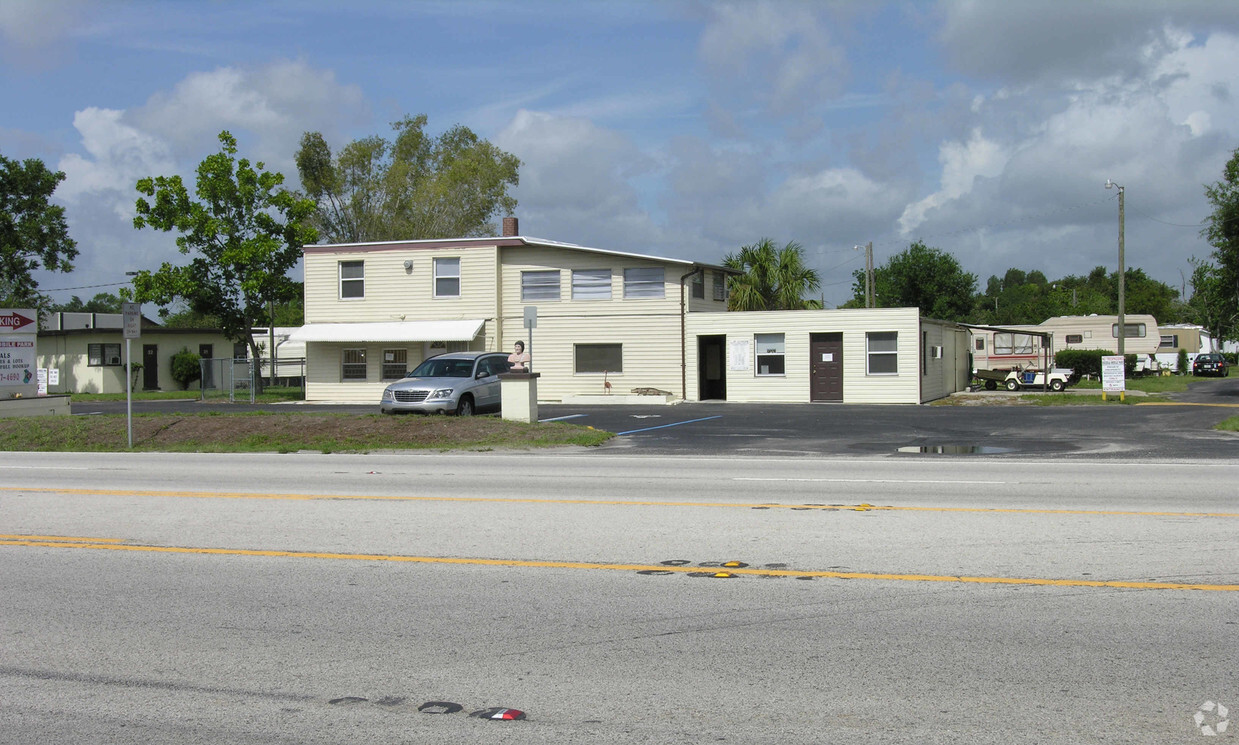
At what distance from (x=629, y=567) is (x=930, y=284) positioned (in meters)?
70.2

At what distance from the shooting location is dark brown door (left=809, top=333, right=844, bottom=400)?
33375mm

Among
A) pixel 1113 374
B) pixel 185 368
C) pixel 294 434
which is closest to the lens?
pixel 294 434

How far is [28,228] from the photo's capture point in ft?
182

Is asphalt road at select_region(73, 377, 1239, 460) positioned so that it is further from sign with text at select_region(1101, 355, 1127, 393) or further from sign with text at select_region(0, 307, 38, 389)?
sign with text at select_region(0, 307, 38, 389)

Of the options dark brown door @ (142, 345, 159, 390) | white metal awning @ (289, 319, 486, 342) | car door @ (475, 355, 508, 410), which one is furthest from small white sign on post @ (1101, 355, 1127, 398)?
dark brown door @ (142, 345, 159, 390)

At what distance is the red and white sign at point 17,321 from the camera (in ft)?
92.4

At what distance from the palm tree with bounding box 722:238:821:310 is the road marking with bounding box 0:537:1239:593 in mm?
34219

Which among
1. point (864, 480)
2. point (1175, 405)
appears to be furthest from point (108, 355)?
point (864, 480)

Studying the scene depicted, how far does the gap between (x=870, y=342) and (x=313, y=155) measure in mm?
34049

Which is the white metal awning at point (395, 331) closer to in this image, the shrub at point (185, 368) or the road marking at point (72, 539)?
the shrub at point (185, 368)

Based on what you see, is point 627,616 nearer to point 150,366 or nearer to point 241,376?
point 241,376

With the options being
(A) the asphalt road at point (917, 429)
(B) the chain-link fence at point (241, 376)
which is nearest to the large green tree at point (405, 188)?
(B) the chain-link fence at point (241, 376)

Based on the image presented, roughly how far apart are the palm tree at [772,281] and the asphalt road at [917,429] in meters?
10.8

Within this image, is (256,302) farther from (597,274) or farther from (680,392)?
(680,392)
